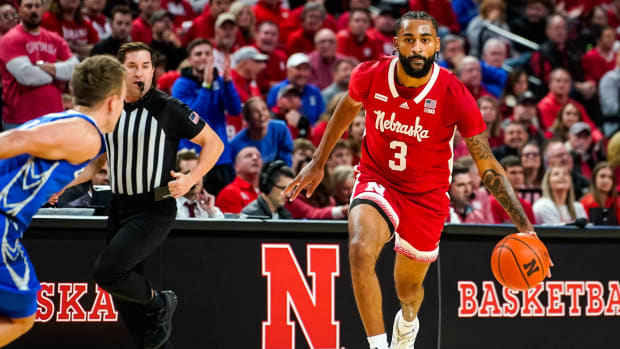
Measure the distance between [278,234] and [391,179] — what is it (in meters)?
1.21

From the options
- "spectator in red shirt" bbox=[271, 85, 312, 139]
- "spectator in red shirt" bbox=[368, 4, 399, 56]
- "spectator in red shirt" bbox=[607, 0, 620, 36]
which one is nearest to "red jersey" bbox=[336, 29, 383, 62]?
"spectator in red shirt" bbox=[368, 4, 399, 56]

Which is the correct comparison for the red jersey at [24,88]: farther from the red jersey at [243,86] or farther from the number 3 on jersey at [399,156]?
the number 3 on jersey at [399,156]

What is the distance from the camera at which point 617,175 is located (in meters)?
10.9

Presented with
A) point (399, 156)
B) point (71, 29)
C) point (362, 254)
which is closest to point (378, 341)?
point (362, 254)

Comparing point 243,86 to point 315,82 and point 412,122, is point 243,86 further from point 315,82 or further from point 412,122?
point 412,122

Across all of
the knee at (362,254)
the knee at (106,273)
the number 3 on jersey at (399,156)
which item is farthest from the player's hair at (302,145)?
the knee at (106,273)

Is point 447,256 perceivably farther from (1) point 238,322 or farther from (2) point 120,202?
(2) point 120,202

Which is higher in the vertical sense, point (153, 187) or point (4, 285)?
point (153, 187)

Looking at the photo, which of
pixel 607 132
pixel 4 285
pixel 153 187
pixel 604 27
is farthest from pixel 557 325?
pixel 604 27

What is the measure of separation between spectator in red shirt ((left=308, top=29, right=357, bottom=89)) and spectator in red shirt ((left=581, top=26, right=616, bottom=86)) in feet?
15.0

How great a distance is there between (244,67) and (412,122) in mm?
4863

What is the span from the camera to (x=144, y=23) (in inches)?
450

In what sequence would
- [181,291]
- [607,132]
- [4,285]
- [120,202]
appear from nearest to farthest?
[4,285]
[120,202]
[181,291]
[607,132]

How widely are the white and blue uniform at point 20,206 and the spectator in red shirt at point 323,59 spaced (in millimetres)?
7254
